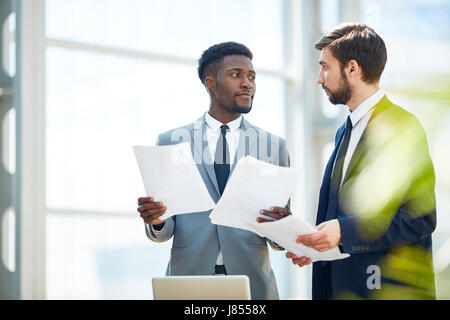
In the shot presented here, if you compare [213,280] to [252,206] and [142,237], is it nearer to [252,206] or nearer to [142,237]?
[252,206]

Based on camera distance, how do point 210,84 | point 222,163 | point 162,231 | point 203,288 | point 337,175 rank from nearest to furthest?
1. point 203,288
2. point 337,175
3. point 162,231
4. point 222,163
5. point 210,84

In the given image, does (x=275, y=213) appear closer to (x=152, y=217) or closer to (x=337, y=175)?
(x=337, y=175)

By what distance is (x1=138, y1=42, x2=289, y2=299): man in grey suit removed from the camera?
229 cm

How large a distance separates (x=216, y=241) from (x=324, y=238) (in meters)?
0.63

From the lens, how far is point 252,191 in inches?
71.3

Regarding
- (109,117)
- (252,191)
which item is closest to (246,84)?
(252,191)

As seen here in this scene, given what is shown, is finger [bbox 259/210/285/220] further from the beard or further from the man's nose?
the man's nose

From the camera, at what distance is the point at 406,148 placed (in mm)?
1729

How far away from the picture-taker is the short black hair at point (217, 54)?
2521mm

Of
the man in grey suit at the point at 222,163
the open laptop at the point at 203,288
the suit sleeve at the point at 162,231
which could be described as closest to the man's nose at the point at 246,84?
the man in grey suit at the point at 222,163

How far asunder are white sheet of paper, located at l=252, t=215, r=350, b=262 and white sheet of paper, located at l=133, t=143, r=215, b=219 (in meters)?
0.29

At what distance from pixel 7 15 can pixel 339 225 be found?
3.54 m

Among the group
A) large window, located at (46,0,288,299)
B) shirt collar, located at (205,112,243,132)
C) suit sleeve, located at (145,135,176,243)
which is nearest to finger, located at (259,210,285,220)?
suit sleeve, located at (145,135,176,243)
